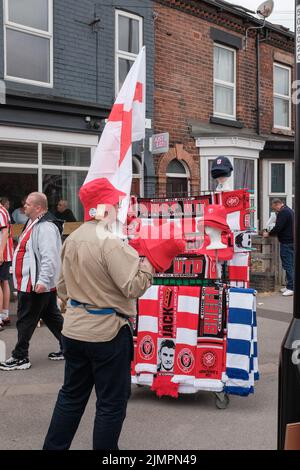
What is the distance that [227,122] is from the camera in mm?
13680

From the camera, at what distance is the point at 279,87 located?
15.7 meters

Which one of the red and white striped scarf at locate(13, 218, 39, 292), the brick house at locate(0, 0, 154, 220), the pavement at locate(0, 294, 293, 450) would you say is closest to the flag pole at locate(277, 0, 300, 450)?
the pavement at locate(0, 294, 293, 450)

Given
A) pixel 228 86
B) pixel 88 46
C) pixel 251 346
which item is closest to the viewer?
pixel 251 346

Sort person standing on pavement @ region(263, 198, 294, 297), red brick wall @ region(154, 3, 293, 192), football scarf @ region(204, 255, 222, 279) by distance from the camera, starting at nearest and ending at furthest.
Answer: football scarf @ region(204, 255, 222, 279)
person standing on pavement @ region(263, 198, 294, 297)
red brick wall @ region(154, 3, 293, 192)

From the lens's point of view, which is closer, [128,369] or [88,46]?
[128,369]

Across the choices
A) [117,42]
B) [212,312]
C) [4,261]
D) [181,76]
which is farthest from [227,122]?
[212,312]

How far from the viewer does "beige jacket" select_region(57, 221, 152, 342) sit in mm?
3102

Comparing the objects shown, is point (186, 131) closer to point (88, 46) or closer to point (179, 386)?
point (88, 46)

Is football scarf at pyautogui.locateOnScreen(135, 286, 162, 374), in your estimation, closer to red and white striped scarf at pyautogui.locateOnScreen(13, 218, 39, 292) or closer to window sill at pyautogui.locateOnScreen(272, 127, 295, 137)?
red and white striped scarf at pyautogui.locateOnScreen(13, 218, 39, 292)

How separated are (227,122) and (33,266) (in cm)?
924

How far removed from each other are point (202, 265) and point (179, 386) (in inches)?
42.8

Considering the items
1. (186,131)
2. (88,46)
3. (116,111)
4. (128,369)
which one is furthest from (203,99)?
(128,369)

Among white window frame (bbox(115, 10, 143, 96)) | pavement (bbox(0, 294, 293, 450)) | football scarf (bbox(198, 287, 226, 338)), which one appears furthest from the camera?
white window frame (bbox(115, 10, 143, 96))

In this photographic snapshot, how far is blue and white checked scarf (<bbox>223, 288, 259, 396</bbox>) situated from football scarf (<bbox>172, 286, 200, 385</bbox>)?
0.29m
